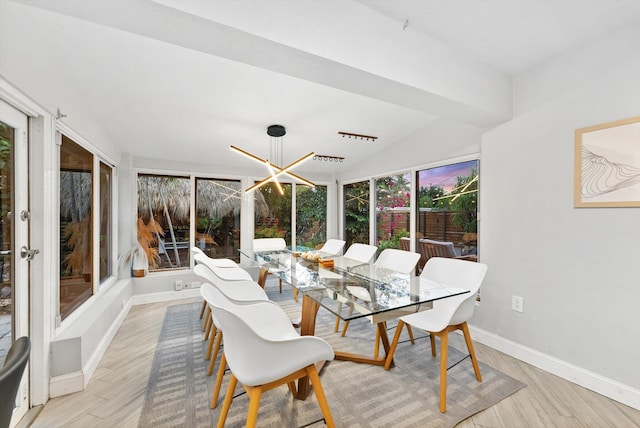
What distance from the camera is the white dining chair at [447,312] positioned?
184 cm

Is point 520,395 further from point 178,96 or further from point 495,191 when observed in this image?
point 178,96

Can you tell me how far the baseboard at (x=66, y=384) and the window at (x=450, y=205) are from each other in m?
3.52

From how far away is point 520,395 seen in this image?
6.24 ft

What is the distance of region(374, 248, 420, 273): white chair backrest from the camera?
9.11 feet

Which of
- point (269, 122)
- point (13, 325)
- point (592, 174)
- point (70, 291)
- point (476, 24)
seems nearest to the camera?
point (13, 325)

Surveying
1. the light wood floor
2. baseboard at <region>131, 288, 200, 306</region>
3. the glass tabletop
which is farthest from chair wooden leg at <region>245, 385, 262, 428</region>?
baseboard at <region>131, 288, 200, 306</region>

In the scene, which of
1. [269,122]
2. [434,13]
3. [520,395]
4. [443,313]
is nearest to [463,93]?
[434,13]

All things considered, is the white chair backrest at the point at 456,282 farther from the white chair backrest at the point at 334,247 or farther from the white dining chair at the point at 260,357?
the white chair backrest at the point at 334,247

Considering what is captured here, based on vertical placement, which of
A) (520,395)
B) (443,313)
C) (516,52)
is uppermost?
(516,52)

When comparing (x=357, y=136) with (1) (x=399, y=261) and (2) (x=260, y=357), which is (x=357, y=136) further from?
(2) (x=260, y=357)

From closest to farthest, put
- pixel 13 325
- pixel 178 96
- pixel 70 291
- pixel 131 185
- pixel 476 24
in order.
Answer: pixel 13 325
pixel 476 24
pixel 70 291
pixel 178 96
pixel 131 185

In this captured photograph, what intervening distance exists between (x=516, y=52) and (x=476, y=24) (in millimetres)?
585

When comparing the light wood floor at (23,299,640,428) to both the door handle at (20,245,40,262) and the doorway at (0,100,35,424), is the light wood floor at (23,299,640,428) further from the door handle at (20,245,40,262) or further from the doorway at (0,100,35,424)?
the door handle at (20,245,40,262)

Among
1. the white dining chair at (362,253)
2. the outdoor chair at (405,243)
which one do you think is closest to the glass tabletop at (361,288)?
the white dining chair at (362,253)
